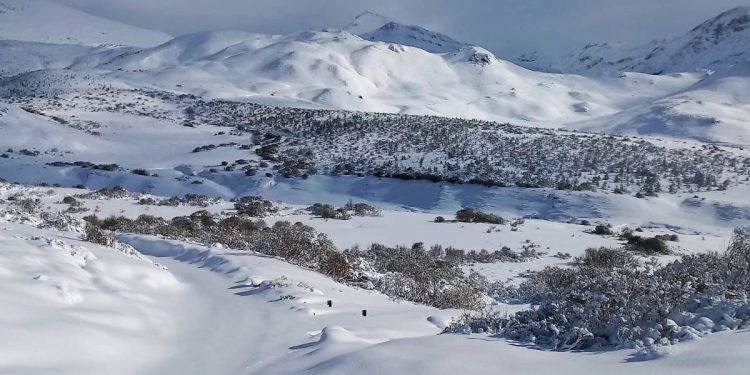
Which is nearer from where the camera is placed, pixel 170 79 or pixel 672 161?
pixel 672 161

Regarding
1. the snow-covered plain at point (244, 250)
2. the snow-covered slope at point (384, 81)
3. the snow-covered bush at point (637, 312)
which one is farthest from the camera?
the snow-covered slope at point (384, 81)

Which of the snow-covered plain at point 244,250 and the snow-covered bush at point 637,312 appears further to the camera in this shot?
the snow-covered plain at point 244,250

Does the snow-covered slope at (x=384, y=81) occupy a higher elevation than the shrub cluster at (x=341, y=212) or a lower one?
higher

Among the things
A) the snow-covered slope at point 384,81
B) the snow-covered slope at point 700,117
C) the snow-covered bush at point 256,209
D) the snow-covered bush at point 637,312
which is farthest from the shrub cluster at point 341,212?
the snow-covered slope at point 384,81

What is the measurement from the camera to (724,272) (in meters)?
6.12

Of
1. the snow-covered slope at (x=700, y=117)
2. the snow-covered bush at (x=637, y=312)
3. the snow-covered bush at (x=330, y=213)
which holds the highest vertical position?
the snow-covered slope at (x=700, y=117)

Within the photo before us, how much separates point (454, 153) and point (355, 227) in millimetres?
23555

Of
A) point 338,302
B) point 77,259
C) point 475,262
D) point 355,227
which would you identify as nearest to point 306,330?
point 338,302

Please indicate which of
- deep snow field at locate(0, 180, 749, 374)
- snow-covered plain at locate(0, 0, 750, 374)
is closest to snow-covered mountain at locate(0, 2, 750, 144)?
snow-covered plain at locate(0, 0, 750, 374)

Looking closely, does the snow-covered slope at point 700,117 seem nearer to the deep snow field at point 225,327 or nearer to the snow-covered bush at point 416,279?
the snow-covered bush at point 416,279

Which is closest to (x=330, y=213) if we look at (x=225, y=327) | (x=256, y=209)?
(x=256, y=209)

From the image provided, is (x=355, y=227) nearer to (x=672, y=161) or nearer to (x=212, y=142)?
(x=672, y=161)

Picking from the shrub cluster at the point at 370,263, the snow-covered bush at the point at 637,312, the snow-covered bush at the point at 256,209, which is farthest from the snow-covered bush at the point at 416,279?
the snow-covered bush at the point at 256,209

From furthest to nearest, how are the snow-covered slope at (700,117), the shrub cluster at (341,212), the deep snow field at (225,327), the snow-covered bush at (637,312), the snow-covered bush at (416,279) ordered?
the snow-covered slope at (700,117) → the shrub cluster at (341,212) → the snow-covered bush at (416,279) → the snow-covered bush at (637,312) → the deep snow field at (225,327)
